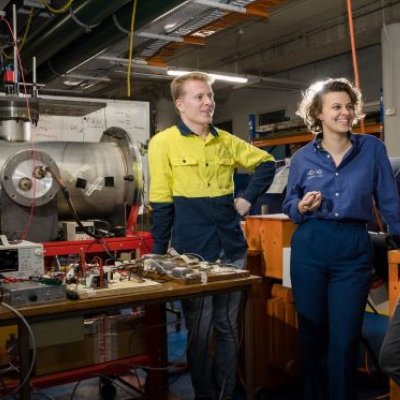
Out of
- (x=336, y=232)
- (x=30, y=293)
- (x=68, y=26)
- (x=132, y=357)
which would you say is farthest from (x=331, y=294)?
(x=68, y=26)

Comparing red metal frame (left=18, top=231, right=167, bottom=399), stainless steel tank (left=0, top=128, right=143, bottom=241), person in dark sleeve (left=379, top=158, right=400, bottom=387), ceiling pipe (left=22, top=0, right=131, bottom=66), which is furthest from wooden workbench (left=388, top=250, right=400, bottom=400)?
ceiling pipe (left=22, top=0, right=131, bottom=66)

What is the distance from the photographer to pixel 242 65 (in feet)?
31.1

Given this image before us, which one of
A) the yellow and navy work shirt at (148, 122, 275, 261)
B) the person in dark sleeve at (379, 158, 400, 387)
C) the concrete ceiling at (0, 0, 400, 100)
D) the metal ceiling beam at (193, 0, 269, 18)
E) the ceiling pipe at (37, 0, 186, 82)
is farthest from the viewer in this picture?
the concrete ceiling at (0, 0, 400, 100)

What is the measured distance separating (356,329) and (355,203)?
1.62 feet

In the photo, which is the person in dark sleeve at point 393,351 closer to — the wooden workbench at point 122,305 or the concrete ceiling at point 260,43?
the wooden workbench at point 122,305

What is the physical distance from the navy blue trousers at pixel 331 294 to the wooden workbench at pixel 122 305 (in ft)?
0.86

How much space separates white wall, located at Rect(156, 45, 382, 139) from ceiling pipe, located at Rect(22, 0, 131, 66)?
576 centimetres

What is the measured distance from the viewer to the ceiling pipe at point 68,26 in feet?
10.8

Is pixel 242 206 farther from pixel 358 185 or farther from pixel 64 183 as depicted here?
pixel 64 183

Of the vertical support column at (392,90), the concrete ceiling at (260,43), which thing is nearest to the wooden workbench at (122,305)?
the concrete ceiling at (260,43)

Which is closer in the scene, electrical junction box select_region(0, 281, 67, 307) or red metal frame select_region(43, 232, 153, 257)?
electrical junction box select_region(0, 281, 67, 307)

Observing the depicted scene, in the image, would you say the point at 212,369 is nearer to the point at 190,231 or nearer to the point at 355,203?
the point at 190,231

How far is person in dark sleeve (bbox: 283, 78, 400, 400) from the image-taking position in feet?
6.57

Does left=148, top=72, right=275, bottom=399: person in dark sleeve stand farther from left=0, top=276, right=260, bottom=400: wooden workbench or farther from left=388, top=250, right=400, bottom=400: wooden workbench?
left=388, top=250, right=400, bottom=400: wooden workbench
